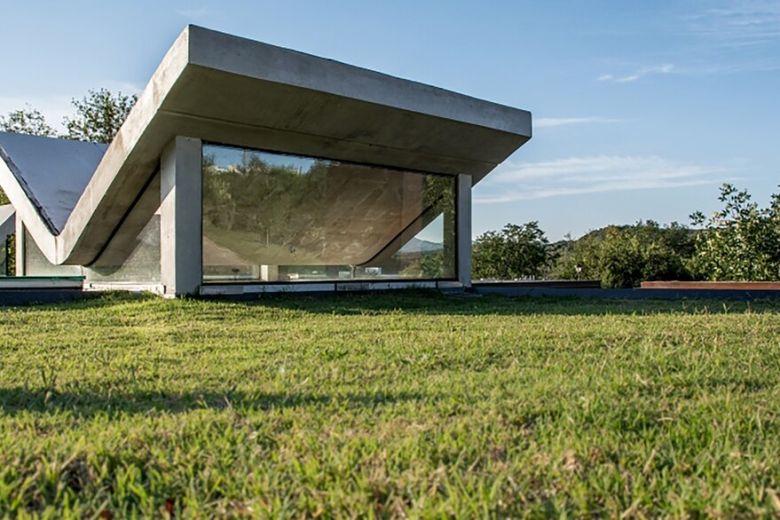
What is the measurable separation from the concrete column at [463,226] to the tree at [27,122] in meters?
28.6

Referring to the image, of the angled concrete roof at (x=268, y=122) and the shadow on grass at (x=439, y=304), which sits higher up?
the angled concrete roof at (x=268, y=122)

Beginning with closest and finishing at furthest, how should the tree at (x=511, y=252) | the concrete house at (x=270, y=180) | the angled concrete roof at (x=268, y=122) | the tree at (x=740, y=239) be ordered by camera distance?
the angled concrete roof at (x=268, y=122)
the concrete house at (x=270, y=180)
the tree at (x=740, y=239)
the tree at (x=511, y=252)

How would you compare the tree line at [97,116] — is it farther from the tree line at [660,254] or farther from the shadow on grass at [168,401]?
the shadow on grass at [168,401]

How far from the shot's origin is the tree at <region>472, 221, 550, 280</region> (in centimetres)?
3045

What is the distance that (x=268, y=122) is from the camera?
10.2 m

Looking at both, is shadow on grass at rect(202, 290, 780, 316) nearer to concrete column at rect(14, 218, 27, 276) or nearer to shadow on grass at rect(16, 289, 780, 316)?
shadow on grass at rect(16, 289, 780, 316)

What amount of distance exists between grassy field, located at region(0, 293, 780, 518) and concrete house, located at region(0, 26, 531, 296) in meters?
4.64

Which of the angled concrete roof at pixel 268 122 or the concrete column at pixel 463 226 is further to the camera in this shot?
the concrete column at pixel 463 226

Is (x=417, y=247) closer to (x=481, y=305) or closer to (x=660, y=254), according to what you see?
(x=481, y=305)

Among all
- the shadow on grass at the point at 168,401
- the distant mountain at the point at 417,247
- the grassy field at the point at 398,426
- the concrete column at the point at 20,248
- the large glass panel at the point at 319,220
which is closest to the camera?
the grassy field at the point at 398,426

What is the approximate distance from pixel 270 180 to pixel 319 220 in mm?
1540

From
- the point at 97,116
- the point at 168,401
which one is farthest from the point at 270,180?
the point at 97,116

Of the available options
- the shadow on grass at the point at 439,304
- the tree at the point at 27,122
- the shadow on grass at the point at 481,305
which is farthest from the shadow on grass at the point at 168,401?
the tree at the point at 27,122

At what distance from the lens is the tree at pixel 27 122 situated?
3459 cm
